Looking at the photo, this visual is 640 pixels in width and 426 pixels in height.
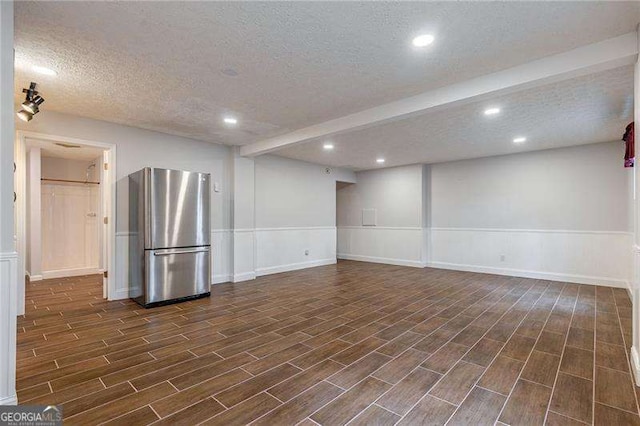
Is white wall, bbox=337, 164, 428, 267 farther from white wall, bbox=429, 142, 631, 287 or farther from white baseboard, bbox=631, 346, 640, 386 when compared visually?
white baseboard, bbox=631, 346, 640, 386

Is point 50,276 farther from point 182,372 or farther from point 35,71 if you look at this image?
point 182,372

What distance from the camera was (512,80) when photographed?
2754 mm

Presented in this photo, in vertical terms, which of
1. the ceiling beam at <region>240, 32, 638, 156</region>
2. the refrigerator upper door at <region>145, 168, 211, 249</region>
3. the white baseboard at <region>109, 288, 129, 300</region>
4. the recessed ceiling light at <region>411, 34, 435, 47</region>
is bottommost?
the white baseboard at <region>109, 288, 129, 300</region>

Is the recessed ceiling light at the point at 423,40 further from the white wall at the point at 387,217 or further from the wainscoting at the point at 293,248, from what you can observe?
the white wall at the point at 387,217

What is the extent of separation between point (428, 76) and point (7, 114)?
3180mm

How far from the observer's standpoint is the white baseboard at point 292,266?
6406 millimetres

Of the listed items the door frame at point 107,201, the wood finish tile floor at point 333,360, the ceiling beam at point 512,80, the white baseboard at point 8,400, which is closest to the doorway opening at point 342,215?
the wood finish tile floor at point 333,360

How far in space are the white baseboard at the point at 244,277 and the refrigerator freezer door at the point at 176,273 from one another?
1002 mm

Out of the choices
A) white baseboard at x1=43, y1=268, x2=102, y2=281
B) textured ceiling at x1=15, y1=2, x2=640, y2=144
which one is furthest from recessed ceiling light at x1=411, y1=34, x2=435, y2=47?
white baseboard at x1=43, y1=268, x2=102, y2=281

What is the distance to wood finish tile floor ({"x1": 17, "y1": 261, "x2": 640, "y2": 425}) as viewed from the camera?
1.90 meters

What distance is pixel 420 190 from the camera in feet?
24.3

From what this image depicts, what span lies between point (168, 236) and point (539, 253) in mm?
6624

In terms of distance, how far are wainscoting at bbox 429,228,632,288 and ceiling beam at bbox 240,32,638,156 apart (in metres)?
4.08

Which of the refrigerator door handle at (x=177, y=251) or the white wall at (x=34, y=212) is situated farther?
the white wall at (x=34, y=212)
